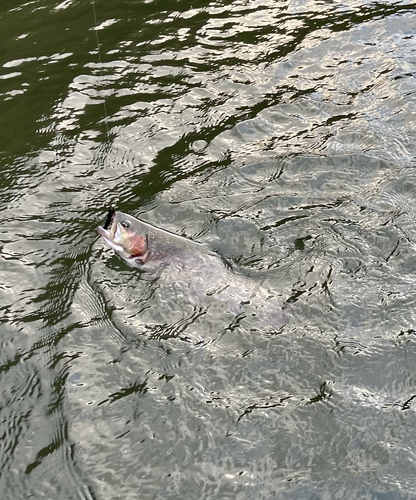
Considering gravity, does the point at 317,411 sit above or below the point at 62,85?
below

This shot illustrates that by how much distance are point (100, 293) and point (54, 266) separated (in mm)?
618

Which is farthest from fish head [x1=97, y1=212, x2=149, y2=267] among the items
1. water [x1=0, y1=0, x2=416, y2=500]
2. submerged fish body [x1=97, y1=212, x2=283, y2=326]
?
water [x1=0, y1=0, x2=416, y2=500]

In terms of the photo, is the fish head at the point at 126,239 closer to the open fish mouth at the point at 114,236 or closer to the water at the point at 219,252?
the open fish mouth at the point at 114,236

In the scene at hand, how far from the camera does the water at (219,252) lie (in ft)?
12.6

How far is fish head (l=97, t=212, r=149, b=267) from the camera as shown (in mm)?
5121

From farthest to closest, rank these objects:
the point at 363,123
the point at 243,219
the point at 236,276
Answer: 1. the point at 363,123
2. the point at 243,219
3. the point at 236,276

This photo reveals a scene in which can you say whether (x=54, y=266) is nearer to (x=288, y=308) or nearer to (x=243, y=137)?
(x=288, y=308)

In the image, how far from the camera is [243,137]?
22.9ft

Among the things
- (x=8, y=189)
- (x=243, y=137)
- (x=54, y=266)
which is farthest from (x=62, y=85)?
(x=54, y=266)

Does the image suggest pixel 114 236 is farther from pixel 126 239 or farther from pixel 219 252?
pixel 219 252

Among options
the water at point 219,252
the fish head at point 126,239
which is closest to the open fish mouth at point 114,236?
the fish head at point 126,239

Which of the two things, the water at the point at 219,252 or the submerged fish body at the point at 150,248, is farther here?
the submerged fish body at the point at 150,248

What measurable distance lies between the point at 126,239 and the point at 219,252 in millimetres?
883

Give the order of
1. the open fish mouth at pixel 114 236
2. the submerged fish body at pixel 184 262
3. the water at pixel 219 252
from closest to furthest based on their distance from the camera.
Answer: the water at pixel 219 252 < the submerged fish body at pixel 184 262 < the open fish mouth at pixel 114 236
